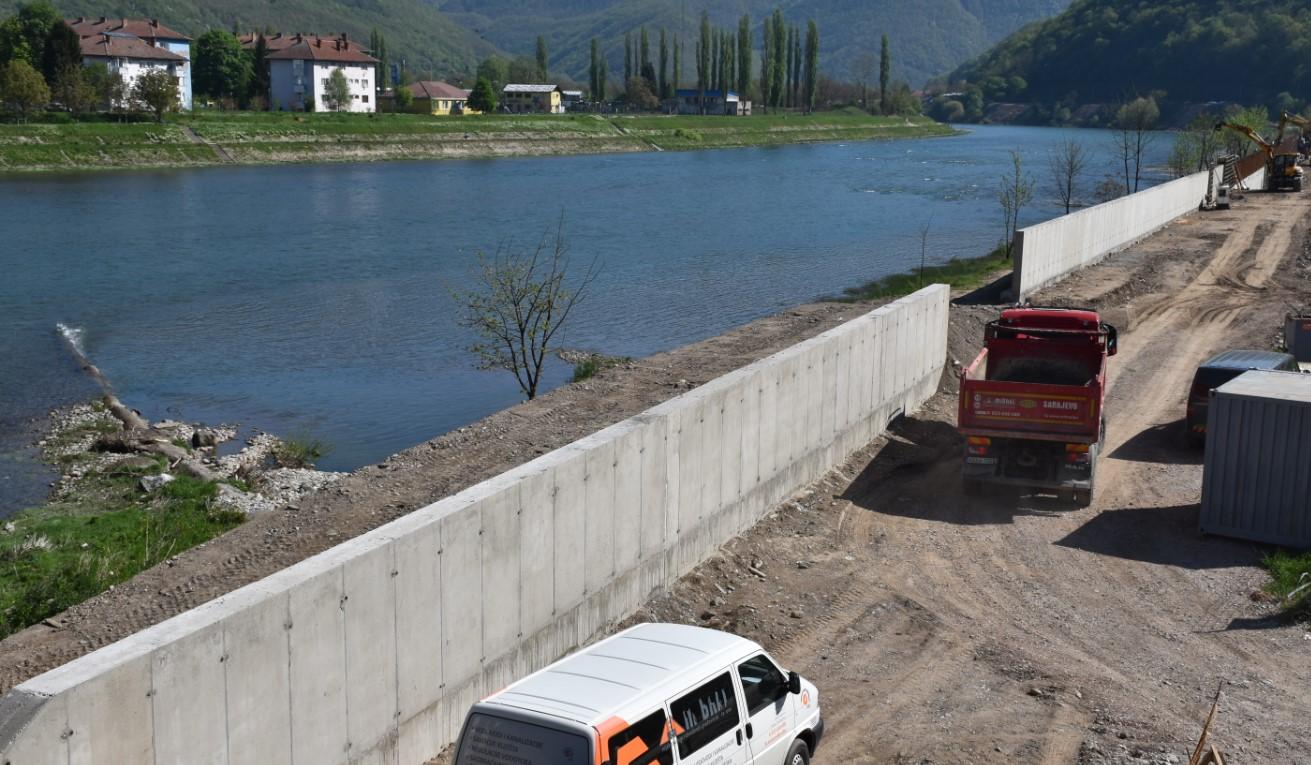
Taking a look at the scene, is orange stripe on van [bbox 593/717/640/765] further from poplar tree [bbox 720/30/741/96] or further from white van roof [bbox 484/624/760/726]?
poplar tree [bbox 720/30/741/96]

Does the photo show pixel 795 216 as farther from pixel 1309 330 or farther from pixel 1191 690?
pixel 1191 690

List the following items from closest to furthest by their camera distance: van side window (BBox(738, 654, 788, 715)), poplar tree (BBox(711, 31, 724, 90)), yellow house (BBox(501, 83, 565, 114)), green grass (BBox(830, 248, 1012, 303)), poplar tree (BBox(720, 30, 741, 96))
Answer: van side window (BBox(738, 654, 788, 715))
green grass (BBox(830, 248, 1012, 303))
poplar tree (BBox(720, 30, 741, 96))
poplar tree (BBox(711, 31, 724, 90))
yellow house (BBox(501, 83, 565, 114))

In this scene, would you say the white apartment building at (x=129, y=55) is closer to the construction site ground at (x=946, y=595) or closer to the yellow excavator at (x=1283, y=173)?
the yellow excavator at (x=1283, y=173)

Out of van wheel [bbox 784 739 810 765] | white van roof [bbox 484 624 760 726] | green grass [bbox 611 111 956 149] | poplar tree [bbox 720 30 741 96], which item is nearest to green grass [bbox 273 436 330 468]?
white van roof [bbox 484 624 760 726]

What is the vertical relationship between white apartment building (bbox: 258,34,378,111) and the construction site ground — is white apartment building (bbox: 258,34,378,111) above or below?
above

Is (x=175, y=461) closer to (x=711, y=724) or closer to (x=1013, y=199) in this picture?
(x=711, y=724)

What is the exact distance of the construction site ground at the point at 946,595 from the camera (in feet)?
41.2

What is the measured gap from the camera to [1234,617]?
15.6 meters

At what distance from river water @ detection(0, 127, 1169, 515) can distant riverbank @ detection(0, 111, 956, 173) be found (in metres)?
5.16

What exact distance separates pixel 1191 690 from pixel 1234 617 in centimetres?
252

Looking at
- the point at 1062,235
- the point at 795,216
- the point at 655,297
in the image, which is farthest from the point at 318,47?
the point at 1062,235

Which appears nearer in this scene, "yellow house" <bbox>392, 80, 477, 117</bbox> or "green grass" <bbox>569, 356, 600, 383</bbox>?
"green grass" <bbox>569, 356, 600, 383</bbox>

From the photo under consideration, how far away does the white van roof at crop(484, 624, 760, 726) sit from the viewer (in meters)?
8.83

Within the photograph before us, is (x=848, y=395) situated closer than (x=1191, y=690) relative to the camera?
No
